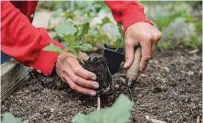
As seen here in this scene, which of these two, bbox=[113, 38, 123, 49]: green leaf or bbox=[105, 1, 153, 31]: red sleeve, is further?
bbox=[113, 38, 123, 49]: green leaf

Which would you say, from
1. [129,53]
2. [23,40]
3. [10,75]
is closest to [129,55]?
[129,53]

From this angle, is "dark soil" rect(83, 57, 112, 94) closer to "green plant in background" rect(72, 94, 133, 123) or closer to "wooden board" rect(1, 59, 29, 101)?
"wooden board" rect(1, 59, 29, 101)

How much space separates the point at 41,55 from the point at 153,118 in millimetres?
571

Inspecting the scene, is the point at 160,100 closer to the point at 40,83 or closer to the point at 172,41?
the point at 40,83

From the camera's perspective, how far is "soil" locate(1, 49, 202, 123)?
73.2 inches

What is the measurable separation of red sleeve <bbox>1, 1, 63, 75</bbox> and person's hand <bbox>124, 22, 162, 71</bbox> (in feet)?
1.05

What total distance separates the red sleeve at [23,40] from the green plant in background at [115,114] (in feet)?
2.59

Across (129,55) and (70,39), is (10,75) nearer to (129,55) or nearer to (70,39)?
(70,39)

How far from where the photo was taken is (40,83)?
2.19 m

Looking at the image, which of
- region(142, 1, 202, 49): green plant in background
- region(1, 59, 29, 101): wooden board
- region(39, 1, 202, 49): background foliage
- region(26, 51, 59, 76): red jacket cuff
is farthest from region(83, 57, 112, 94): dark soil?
region(142, 1, 202, 49): green plant in background

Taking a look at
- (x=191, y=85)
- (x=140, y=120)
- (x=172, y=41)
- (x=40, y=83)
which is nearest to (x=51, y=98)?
(x=40, y=83)

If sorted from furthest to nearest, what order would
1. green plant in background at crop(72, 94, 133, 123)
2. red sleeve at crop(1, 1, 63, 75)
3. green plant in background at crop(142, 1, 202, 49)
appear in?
green plant in background at crop(142, 1, 202, 49)
red sleeve at crop(1, 1, 63, 75)
green plant in background at crop(72, 94, 133, 123)

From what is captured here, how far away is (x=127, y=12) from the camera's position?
211 cm

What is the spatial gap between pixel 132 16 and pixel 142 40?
0.18 metres
